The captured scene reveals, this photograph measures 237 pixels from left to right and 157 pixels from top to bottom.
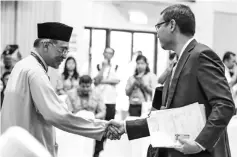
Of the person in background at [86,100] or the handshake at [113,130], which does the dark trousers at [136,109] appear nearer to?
the person in background at [86,100]

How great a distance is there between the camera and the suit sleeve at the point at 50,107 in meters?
2.56

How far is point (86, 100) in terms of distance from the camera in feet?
19.3

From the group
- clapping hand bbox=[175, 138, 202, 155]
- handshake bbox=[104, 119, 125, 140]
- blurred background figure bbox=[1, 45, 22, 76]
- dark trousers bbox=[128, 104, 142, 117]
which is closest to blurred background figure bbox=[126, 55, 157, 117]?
dark trousers bbox=[128, 104, 142, 117]

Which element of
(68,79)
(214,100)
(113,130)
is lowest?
(68,79)

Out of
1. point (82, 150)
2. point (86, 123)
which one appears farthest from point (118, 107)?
point (86, 123)

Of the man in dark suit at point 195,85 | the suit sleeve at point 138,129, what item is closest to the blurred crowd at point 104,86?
the suit sleeve at point 138,129

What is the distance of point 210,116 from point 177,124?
0.17 m

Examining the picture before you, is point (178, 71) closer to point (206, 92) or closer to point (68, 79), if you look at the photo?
point (206, 92)

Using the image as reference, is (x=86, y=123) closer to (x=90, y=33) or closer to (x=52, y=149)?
(x=52, y=149)

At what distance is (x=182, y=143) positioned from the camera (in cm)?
221

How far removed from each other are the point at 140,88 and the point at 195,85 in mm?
4322

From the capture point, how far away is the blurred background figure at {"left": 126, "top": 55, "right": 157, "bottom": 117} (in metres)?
6.42

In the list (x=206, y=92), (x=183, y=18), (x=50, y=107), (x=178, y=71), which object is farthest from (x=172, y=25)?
(x=50, y=107)

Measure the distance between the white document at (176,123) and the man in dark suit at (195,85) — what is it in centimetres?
4
